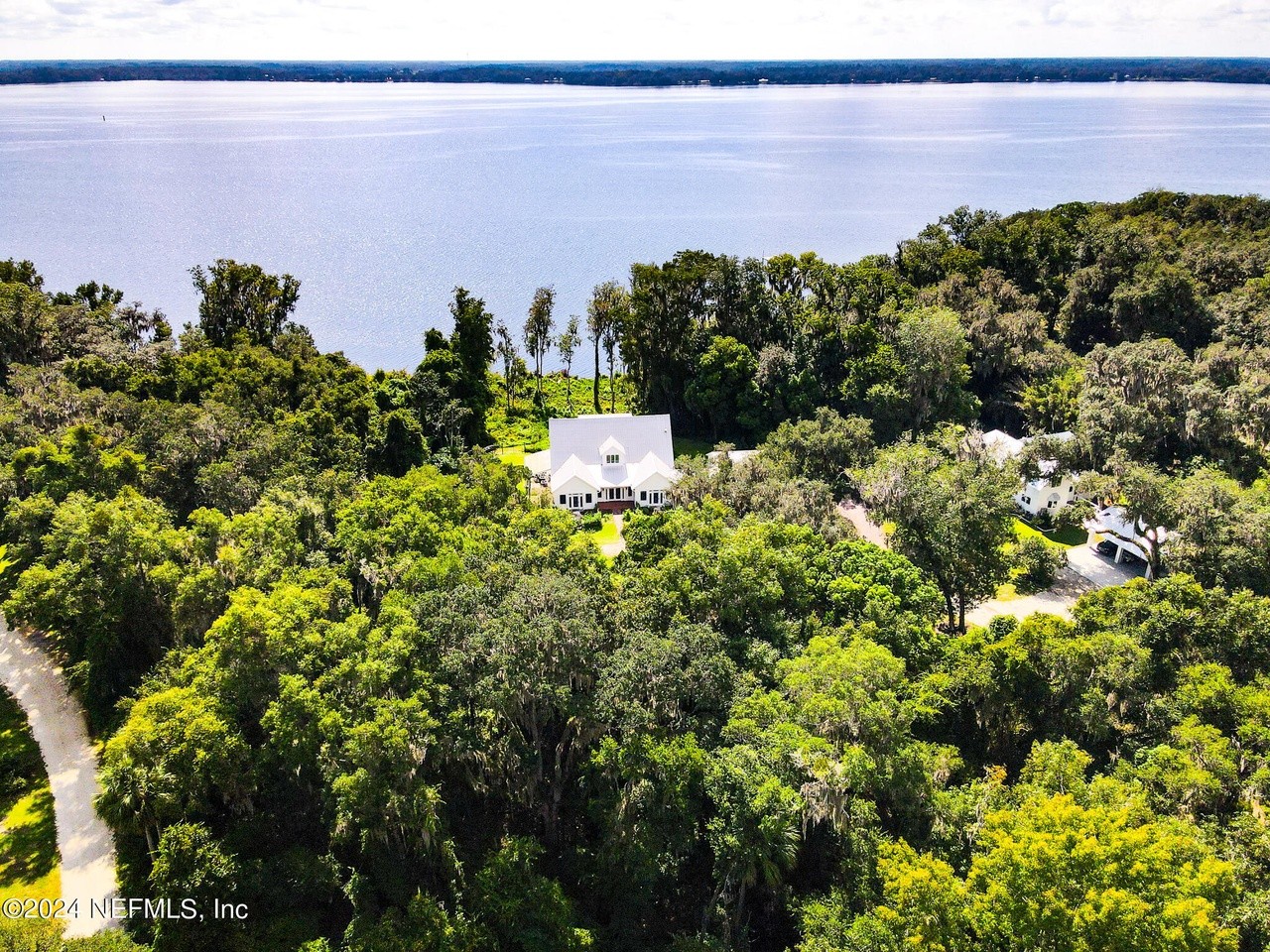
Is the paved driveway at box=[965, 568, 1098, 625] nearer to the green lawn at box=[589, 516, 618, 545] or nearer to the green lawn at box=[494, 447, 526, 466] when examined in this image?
the green lawn at box=[589, 516, 618, 545]

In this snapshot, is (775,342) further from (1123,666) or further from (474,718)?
(474,718)

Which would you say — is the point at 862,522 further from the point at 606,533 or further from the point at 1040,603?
the point at 606,533

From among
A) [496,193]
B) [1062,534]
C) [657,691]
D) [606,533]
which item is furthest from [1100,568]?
[496,193]

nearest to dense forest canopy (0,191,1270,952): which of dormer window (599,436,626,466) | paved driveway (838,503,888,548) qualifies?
paved driveway (838,503,888,548)

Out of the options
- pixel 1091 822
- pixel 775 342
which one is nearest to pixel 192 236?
pixel 775 342

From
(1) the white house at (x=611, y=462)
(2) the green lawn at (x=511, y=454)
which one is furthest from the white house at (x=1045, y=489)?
(2) the green lawn at (x=511, y=454)
